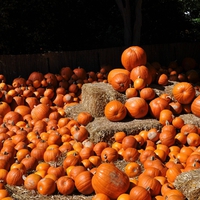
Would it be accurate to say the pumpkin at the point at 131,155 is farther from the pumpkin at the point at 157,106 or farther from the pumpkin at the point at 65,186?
the pumpkin at the point at 157,106

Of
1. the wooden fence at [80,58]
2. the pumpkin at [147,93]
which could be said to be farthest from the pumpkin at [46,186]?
the wooden fence at [80,58]

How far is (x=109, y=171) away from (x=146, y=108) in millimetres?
2647

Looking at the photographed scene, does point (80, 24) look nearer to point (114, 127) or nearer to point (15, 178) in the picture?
point (114, 127)

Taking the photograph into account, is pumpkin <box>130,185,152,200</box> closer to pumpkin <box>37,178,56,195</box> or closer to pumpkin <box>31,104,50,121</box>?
pumpkin <box>37,178,56,195</box>

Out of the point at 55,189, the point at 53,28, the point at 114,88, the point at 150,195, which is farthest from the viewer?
the point at 53,28

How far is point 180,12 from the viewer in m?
14.0

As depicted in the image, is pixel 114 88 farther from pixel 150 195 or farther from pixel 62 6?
pixel 62 6

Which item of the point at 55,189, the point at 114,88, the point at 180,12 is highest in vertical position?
the point at 180,12

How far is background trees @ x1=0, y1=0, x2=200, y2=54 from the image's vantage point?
11008mm

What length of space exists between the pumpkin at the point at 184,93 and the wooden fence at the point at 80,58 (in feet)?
13.3

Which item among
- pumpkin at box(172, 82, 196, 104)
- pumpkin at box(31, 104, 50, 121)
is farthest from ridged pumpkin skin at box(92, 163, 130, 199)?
pumpkin at box(31, 104, 50, 121)

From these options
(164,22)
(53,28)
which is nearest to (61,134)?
(53,28)

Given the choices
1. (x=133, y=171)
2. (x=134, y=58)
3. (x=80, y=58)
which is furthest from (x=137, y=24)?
(x=133, y=171)

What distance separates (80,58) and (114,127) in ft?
14.4
